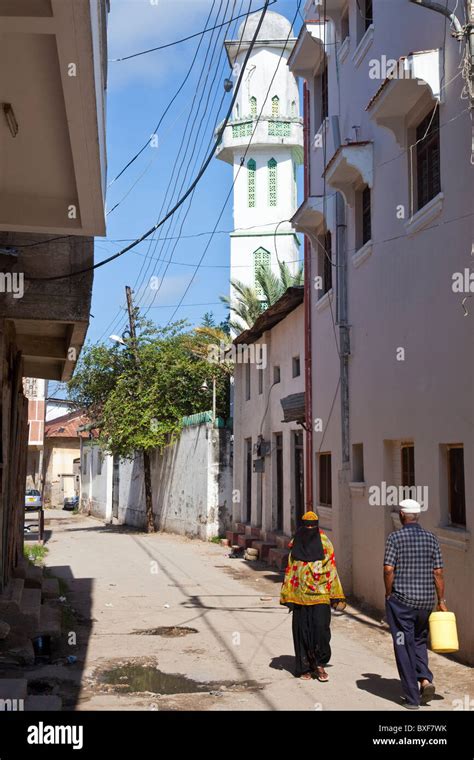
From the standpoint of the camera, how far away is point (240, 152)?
38594mm

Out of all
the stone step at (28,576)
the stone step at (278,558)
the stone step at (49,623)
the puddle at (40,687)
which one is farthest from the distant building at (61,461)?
the puddle at (40,687)

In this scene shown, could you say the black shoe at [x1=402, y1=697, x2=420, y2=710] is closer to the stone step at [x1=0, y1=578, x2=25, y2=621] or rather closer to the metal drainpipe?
the stone step at [x1=0, y1=578, x2=25, y2=621]

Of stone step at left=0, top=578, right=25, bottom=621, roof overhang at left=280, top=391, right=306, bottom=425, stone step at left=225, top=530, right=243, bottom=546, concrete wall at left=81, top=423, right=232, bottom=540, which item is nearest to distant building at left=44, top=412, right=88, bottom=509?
concrete wall at left=81, top=423, right=232, bottom=540

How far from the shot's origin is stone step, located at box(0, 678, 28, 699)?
6.96 metres

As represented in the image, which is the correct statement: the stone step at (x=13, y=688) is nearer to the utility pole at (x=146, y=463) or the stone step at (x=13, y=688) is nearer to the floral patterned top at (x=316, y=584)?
the floral patterned top at (x=316, y=584)

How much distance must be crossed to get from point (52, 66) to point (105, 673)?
5.92m

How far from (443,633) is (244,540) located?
14.9 m

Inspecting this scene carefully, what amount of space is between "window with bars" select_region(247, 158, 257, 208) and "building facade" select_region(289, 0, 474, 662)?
2160 centimetres

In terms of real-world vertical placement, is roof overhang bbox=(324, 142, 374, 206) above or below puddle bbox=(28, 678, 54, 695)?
above

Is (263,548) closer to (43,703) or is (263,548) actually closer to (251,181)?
(43,703)

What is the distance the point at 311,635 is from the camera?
8.52 m

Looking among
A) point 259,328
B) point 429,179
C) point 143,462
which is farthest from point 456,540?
point 143,462

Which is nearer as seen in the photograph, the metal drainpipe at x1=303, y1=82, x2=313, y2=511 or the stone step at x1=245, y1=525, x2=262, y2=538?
the metal drainpipe at x1=303, y1=82, x2=313, y2=511
